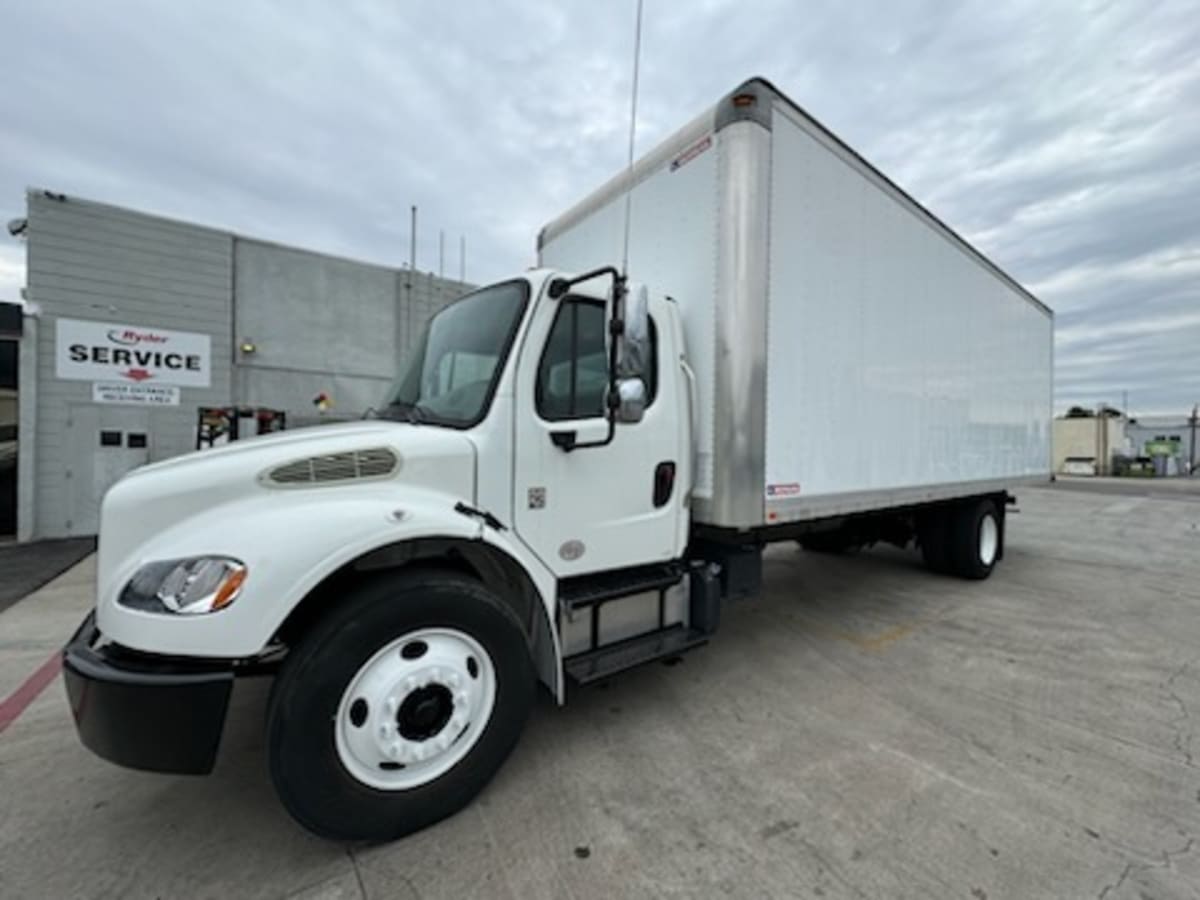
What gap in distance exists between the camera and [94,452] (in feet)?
29.8

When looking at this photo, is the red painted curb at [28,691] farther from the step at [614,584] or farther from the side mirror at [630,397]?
the side mirror at [630,397]

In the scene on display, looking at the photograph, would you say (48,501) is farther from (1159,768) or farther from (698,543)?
(1159,768)

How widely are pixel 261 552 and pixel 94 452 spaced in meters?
10.2

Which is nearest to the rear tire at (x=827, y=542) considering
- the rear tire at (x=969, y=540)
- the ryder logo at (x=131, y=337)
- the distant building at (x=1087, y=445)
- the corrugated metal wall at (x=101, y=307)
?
the rear tire at (x=969, y=540)

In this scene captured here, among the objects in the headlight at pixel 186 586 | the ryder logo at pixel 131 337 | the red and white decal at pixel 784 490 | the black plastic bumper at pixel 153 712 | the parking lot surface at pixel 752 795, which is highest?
the ryder logo at pixel 131 337

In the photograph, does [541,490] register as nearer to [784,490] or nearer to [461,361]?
[461,361]

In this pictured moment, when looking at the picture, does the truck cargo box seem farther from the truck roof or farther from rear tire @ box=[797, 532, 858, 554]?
rear tire @ box=[797, 532, 858, 554]

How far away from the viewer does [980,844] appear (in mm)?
2236

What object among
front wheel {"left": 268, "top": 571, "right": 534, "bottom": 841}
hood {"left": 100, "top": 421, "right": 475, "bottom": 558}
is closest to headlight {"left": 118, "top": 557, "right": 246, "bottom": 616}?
hood {"left": 100, "top": 421, "right": 475, "bottom": 558}

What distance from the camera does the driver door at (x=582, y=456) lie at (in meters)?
2.72

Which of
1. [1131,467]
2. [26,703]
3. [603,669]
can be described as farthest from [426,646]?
[1131,467]

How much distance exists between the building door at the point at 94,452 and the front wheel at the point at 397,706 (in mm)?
9907

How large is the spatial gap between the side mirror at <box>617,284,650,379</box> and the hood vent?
1122 mm

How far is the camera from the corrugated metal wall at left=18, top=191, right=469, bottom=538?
863 centimetres
